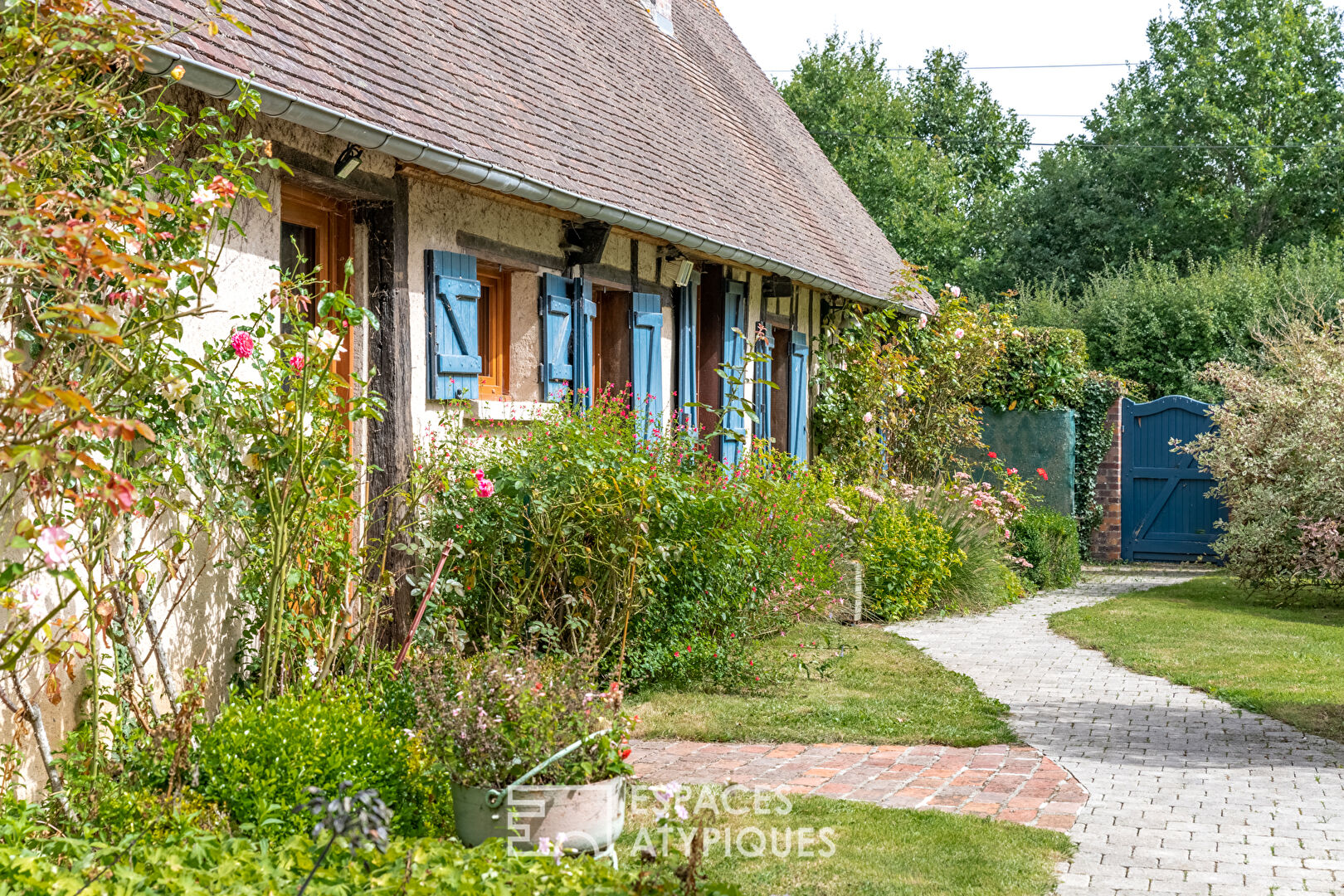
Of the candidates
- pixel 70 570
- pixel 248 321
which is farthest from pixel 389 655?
pixel 70 570

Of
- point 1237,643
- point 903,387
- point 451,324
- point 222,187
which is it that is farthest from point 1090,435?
point 222,187

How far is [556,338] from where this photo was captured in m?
7.34

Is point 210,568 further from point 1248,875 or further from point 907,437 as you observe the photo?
point 907,437

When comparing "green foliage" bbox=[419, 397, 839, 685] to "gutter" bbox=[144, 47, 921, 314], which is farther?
"green foliage" bbox=[419, 397, 839, 685]

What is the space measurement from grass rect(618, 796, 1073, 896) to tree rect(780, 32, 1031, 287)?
27.3 meters

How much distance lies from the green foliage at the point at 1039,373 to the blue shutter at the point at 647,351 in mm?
7331

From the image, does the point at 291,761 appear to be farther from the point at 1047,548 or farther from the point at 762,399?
the point at 1047,548

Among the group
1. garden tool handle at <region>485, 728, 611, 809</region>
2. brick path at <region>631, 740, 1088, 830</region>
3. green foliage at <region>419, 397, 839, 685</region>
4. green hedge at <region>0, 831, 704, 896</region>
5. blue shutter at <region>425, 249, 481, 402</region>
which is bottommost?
brick path at <region>631, 740, 1088, 830</region>

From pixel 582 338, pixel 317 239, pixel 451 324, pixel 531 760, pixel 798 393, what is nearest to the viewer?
pixel 531 760

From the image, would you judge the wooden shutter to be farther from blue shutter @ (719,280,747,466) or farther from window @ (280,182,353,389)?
window @ (280,182,353,389)

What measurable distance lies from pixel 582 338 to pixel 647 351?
1.03 m

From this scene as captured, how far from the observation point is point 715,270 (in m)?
10.0

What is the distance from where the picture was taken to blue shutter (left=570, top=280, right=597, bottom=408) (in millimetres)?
7555

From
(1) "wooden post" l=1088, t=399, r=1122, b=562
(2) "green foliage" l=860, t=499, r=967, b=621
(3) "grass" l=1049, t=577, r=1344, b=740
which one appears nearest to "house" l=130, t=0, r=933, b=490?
(2) "green foliage" l=860, t=499, r=967, b=621
